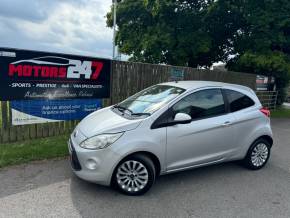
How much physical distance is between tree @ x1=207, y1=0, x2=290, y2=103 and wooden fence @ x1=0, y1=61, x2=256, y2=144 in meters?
3.40

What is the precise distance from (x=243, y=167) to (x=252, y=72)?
10.1 m

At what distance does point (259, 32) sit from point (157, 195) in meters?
12.1

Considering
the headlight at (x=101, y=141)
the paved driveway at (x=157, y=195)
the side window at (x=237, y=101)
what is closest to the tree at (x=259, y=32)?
the side window at (x=237, y=101)

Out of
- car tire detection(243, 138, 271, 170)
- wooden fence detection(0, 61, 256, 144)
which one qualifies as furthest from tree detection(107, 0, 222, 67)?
car tire detection(243, 138, 271, 170)

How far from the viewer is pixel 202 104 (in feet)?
14.3

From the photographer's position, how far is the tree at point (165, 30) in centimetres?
1344

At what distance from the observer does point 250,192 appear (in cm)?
401

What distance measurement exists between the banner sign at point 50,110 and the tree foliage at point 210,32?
7354 mm

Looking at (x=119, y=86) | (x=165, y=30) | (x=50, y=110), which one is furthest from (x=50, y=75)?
(x=165, y=30)

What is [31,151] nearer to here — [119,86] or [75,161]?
[75,161]

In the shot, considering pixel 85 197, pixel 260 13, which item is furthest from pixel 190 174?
pixel 260 13

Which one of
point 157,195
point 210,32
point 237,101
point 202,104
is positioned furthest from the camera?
point 210,32

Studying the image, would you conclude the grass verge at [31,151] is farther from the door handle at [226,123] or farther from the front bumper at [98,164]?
the door handle at [226,123]

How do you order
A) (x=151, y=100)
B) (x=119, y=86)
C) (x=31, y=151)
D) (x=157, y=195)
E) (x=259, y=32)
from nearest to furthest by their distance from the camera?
(x=157, y=195) < (x=151, y=100) < (x=31, y=151) < (x=119, y=86) < (x=259, y=32)
